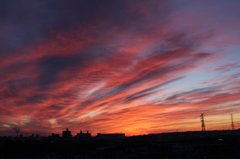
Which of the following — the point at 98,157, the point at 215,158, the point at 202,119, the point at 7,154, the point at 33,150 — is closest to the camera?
the point at 215,158

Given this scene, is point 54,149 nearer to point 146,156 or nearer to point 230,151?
point 146,156

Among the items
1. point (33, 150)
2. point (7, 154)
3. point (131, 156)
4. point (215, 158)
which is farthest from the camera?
point (33, 150)

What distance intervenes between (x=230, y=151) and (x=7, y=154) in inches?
2447

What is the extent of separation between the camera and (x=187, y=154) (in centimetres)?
5356

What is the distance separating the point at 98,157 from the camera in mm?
56750

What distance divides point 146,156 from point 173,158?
19.6ft

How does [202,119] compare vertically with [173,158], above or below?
above

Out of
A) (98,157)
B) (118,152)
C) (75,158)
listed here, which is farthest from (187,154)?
(75,158)

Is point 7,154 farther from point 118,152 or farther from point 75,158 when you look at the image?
point 118,152

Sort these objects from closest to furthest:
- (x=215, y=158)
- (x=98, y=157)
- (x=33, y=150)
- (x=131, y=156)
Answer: (x=215, y=158)
(x=131, y=156)
(x=98, y=157)
(x=33, y=150)

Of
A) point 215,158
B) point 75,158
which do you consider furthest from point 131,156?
point 215,158

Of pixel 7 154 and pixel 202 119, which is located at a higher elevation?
pixel 202 119

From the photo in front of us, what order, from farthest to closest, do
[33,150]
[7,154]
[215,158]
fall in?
[33,150]
[7,154]
[215,158]

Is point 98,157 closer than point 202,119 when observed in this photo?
Yes
